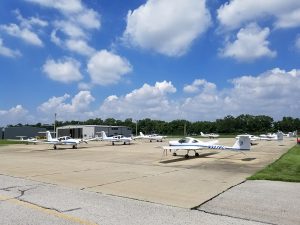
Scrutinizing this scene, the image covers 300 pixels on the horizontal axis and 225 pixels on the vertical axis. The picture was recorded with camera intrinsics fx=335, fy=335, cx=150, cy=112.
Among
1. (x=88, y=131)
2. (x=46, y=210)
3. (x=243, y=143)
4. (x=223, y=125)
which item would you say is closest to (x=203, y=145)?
(x=243, y=143)

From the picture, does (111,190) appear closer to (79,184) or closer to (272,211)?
Result: (79,184)

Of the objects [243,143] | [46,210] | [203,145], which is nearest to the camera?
[46,210]

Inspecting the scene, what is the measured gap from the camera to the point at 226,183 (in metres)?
14.1

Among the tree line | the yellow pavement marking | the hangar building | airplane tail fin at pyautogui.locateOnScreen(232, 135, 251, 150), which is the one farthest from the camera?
the tree line

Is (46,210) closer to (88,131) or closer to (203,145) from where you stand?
(203,145)

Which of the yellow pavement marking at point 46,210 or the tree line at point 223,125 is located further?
the tree line at point 223,125

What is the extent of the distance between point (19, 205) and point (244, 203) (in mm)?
6471

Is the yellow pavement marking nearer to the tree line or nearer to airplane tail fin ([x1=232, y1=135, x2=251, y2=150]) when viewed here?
airplane tail fin ([x1=232, y1=135, x2=251, y2=150])

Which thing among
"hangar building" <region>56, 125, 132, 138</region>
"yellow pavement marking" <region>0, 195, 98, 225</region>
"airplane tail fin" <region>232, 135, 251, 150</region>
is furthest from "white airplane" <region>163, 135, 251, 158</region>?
"hangar building" <region>56, 125, 132, 138</region>

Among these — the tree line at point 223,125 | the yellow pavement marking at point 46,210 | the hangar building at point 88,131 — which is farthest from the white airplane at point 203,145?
the tree line at point 223,125

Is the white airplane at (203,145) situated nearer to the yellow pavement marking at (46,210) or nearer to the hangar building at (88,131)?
the yellow pavement marking at (46,210)

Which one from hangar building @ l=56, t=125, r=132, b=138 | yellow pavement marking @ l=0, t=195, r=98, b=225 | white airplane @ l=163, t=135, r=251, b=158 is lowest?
yellow pavement marking @ l=0, t=195, r=98, b=225

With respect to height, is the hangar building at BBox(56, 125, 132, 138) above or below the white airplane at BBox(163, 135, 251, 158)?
above

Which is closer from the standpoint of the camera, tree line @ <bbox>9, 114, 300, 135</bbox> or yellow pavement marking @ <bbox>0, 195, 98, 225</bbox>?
yellow pavement marking @ <bbox>0, 195, 98, 225</bbox>
